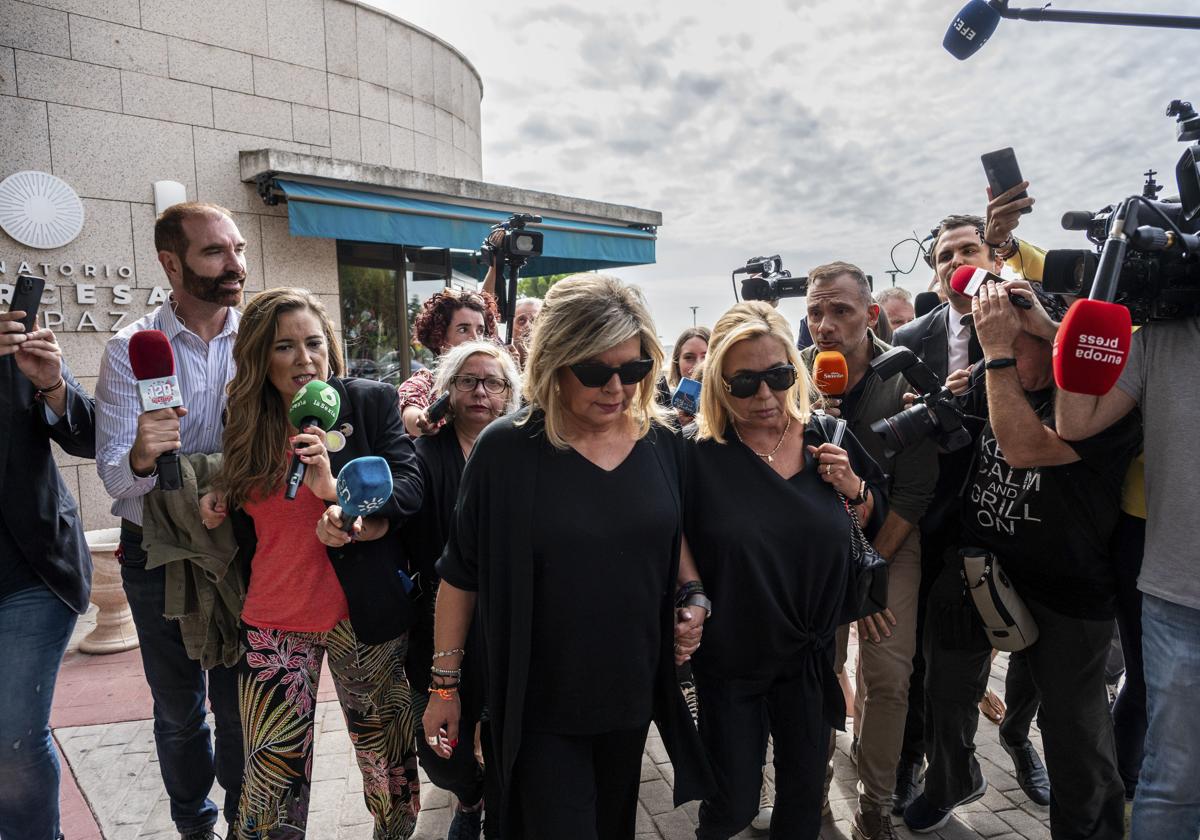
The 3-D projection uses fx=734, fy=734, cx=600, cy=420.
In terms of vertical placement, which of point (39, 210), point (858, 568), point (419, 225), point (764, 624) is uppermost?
point (419, 225)

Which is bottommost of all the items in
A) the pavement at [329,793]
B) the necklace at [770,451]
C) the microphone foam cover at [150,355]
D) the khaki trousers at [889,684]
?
the pavement at [329,793]

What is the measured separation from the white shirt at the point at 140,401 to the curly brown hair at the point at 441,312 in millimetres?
1118

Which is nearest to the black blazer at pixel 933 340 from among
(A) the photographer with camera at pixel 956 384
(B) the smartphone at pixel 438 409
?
(A) the photographer with camera at pixel 956 384

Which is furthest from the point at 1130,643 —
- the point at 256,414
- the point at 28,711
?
the point at 28,711

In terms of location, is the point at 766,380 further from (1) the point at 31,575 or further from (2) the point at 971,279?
(1) the point at 31,575

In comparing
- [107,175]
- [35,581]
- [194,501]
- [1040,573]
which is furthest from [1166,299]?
[107,175]

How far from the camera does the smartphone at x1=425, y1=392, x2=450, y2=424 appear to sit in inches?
110

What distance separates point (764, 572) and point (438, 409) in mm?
1350

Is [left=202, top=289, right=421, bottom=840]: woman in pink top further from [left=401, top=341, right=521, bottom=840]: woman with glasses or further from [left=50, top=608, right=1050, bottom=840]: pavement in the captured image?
[left=50, top=608, right=1050, bottom=840]: pavement

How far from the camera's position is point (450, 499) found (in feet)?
8.93

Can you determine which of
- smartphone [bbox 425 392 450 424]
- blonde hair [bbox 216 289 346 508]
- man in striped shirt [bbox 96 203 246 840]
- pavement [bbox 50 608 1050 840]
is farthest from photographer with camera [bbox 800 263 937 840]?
man in striped shirt [bbox 96 203 246 840]

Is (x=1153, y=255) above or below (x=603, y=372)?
above

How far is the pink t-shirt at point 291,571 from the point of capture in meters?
2.39

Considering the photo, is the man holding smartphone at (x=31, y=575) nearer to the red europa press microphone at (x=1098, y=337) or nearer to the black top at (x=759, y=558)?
the black top at (x=759, y=558)
